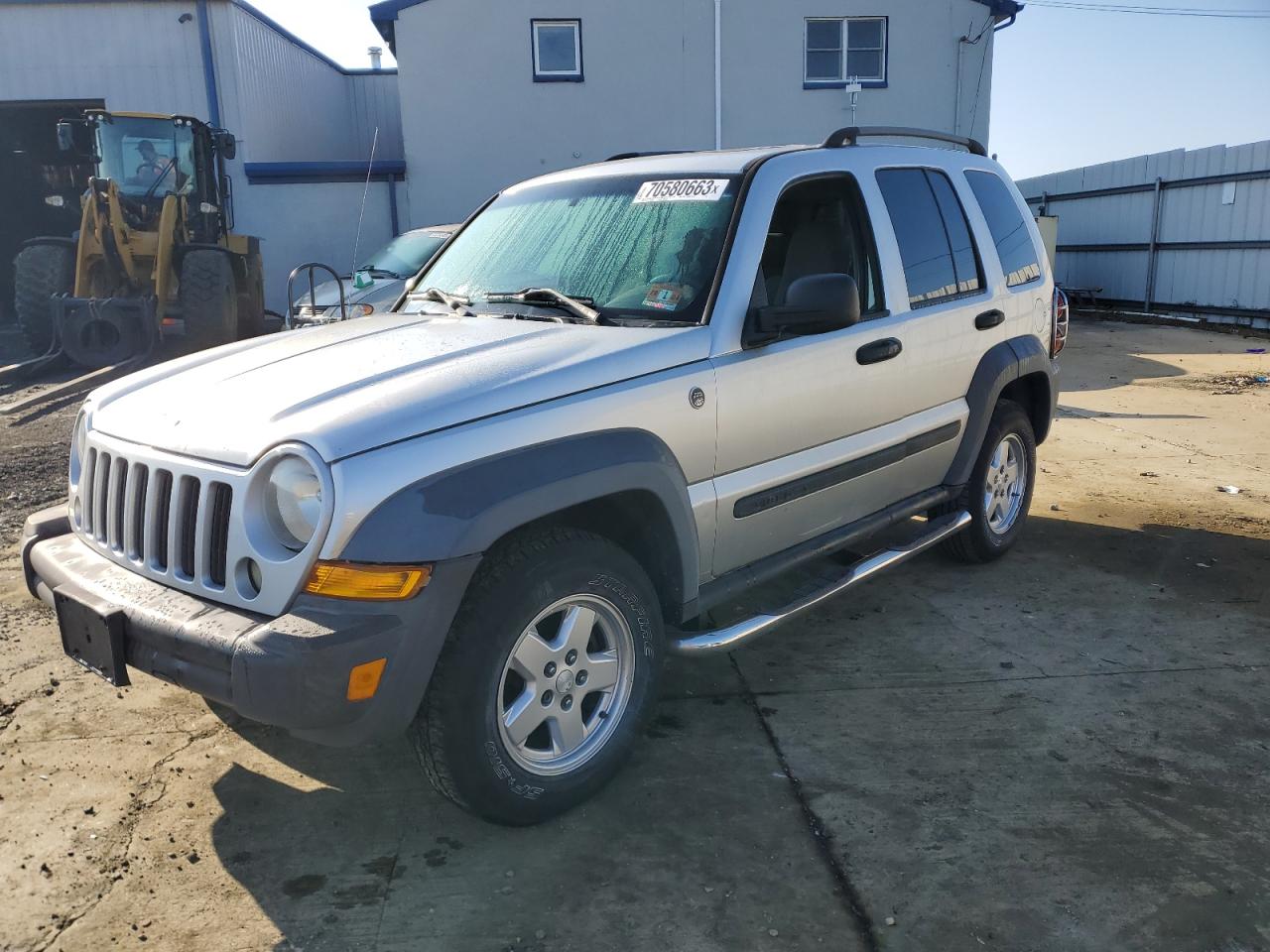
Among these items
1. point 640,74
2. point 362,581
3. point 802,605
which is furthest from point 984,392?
point 640,74

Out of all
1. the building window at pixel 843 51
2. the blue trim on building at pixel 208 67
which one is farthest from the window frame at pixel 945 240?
the blue trim on building at pixel 208 67

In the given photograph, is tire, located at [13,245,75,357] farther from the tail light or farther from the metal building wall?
the metal building wall

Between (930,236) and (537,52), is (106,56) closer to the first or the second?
(537,52)

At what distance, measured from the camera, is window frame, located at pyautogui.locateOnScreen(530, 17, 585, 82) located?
16594mm

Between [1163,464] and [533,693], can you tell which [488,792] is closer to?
[533,693]

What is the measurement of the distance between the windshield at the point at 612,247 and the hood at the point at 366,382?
225 mm

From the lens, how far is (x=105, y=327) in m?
11.4

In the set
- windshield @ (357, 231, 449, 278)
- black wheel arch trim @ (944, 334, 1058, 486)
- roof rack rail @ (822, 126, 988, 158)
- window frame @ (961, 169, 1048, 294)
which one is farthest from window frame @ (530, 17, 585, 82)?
black wheel arch trim @ (944, 334, 1058, 486)

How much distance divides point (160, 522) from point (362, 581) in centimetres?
75

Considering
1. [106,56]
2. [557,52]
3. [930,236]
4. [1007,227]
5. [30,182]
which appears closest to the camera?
[930,236]

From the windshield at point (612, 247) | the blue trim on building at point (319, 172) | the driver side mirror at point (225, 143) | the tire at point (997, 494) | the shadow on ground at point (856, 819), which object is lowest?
the shadow on ground at point (856, 819)

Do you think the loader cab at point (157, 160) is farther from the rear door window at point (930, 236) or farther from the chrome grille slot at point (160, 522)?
the chrome grille slot at point (160, 522)

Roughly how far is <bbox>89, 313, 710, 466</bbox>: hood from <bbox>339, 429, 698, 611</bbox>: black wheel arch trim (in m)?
0.15

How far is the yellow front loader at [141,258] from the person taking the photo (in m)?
11.4
